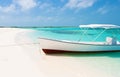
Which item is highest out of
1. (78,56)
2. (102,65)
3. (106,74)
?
(78,56)

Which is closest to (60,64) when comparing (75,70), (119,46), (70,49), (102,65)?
(75,70)

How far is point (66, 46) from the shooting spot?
33.6 feet

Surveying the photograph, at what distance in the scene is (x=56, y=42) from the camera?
10008mm

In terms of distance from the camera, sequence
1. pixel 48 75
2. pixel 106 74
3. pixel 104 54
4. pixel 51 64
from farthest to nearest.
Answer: pixel 104 54 < pixel 51 64 < pixel 106 74 < pixel 48 75

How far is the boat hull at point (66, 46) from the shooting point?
32.8ft

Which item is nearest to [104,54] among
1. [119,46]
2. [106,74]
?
[119,46]

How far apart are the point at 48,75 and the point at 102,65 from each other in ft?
9.47

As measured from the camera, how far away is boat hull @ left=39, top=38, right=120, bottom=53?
10.0 meters

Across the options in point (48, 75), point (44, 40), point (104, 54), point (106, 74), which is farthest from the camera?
point (104, 54)

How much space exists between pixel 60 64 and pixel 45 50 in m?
2.27

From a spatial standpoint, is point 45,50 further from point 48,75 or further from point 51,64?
point 48,75

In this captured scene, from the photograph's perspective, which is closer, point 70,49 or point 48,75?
point 48,75

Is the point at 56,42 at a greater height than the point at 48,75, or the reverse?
the point at 56,42

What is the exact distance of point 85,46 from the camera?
10.5 m
